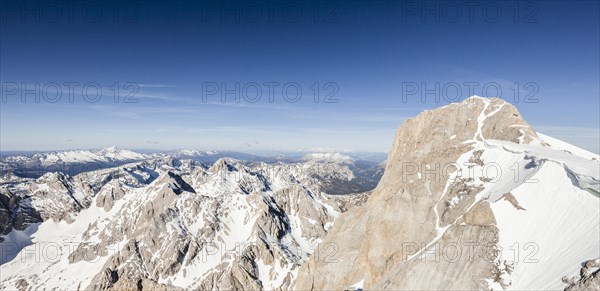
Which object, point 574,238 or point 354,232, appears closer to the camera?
point 574,238

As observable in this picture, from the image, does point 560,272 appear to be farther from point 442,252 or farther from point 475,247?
point 442,252

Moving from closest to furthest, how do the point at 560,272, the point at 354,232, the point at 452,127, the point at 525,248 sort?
the point at 560,272, the point at 525,248, the point at 452,127, the point at 354,232

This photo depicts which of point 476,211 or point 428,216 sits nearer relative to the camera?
point 476,211

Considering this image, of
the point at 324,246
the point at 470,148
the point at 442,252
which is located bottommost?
the point at 324,246

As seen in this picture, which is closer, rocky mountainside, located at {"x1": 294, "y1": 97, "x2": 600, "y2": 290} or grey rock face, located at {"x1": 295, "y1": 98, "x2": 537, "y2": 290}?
rocky mountainside, located at {"x1": 294, "y1": 97, "x2": 600, "y2": 290}

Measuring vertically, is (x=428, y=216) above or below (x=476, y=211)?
below

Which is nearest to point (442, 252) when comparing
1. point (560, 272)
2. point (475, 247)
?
point (475, 247)

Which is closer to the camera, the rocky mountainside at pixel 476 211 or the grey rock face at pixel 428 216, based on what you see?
Answer: the rocky mountainside at pixel 476 211

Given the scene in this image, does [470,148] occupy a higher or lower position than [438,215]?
higher
